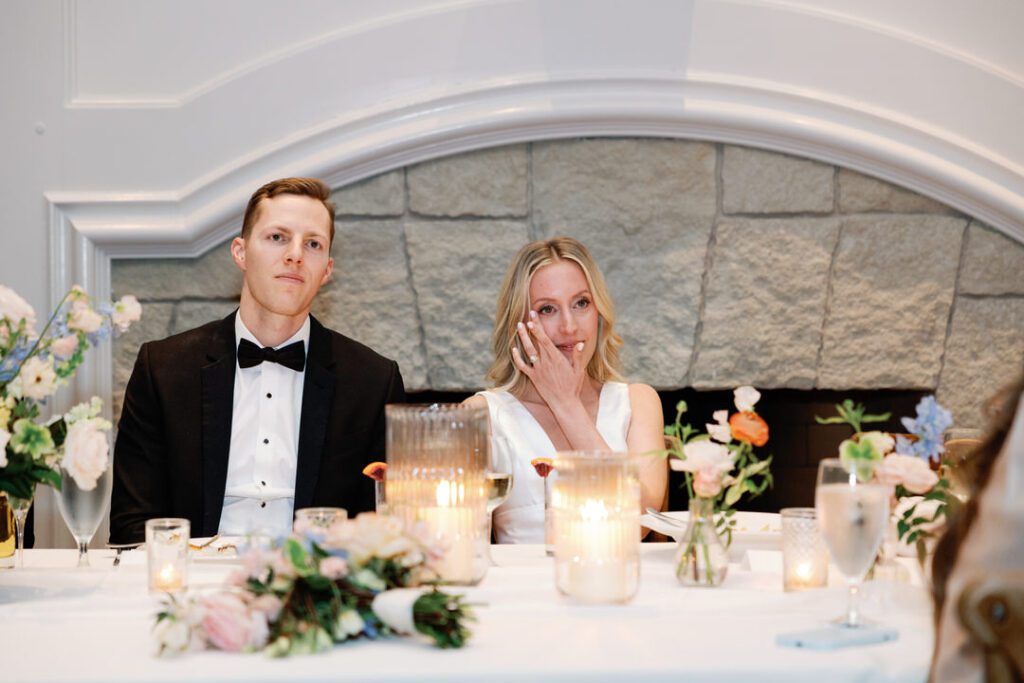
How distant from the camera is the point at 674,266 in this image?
316 centimetres

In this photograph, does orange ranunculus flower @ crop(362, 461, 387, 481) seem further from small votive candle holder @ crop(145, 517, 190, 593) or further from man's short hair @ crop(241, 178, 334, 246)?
man's short hair @ crop(241, 178, 334, 246)

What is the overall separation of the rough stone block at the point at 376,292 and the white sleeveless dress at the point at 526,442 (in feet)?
1.57

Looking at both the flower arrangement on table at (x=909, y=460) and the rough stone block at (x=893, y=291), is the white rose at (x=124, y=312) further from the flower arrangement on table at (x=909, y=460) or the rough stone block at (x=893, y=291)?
the rough stone block at (x=893, y=291)

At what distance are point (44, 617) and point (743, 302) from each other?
225 centimetres

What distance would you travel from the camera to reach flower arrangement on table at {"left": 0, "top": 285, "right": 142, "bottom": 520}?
4.94 feet

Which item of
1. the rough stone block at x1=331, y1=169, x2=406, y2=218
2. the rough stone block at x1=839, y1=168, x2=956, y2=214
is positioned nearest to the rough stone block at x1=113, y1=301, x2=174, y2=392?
the rough stone block at x1=331, y1=169, x2=406, y2=218

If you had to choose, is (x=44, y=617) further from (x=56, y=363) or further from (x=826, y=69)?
(x=826, y=69)

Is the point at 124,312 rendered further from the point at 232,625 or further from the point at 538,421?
the point at 538,421

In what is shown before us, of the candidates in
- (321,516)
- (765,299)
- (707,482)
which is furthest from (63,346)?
(765,299)

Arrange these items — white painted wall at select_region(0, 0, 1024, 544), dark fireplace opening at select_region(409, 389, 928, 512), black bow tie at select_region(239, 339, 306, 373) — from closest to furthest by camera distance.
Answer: black bow tie at select_region(239, 339, 306, 373) → white painted wall at select_region(0, 0, 1024, 544) → dark fireplace opening at select_region(409, 389, 928, 512)

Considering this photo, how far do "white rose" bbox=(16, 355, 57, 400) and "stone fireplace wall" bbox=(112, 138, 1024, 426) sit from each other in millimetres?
1621

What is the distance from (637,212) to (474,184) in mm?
478

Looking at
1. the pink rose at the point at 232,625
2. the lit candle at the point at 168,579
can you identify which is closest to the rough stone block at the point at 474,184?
the lit candle at the point at 168,579

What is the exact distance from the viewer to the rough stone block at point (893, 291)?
3.18m
